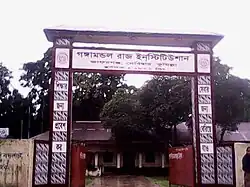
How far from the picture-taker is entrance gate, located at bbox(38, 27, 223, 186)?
1310 centimetres

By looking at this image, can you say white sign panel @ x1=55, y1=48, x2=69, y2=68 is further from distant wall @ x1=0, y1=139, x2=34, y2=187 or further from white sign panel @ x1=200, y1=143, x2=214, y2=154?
white sign panel @ x1=200, y1=143, x2=214, y2=154

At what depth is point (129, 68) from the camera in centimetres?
1366

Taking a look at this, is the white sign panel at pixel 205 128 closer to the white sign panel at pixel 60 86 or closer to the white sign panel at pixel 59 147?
the white sign panel at pixel 59 147

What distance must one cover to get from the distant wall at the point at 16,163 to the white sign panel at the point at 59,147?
0.66 metres

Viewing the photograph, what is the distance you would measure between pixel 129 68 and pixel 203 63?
2477 millimetres

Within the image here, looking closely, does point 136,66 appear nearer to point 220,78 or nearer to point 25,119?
point 220,78

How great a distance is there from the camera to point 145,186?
2073cm

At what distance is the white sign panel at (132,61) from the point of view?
44.4 feet

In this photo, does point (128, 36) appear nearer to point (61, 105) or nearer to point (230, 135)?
point (61, 105)

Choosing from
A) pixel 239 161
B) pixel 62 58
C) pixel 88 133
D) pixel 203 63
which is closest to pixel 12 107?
pixel 88 133

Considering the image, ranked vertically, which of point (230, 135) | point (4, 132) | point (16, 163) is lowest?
point (16, 163)

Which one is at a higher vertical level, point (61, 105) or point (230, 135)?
point (61, 105)

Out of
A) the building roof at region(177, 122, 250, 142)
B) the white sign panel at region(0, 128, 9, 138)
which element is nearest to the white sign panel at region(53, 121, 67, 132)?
the white sign panel at region(0, 128, 9, 138)

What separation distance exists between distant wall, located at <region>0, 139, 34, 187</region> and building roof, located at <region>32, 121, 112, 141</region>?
2427cm
